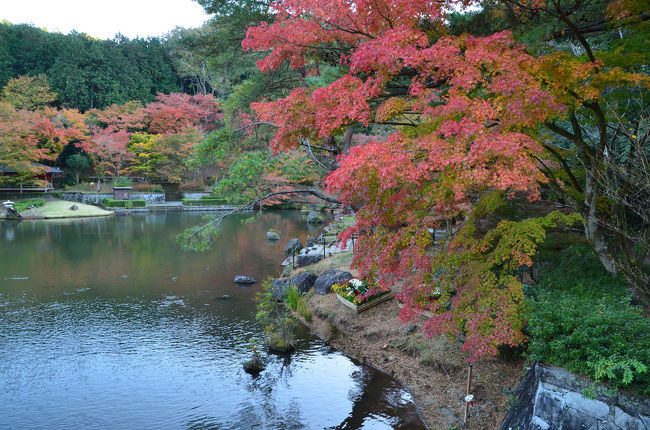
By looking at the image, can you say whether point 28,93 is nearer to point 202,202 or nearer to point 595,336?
point 202,202

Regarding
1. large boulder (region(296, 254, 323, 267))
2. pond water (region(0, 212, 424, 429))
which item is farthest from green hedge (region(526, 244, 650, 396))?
large boulder (region(296, 254, 323, 267))

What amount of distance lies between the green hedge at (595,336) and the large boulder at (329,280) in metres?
6.18

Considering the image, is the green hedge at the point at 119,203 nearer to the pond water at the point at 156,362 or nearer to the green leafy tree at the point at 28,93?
the green leafy tree at the point at 28,93

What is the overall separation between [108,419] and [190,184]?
3236cm

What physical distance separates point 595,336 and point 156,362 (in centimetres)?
730

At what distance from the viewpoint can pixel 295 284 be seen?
11977mm

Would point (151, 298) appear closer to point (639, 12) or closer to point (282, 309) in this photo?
point (282, 309)

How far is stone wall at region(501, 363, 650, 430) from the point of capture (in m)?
3.79

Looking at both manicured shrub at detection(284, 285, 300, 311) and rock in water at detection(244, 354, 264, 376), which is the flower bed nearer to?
manicured shrub at detection(284, 285, 300, 311)

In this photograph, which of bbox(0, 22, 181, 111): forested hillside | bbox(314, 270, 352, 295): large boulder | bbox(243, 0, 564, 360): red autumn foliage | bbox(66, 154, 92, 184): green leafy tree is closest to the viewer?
bbox(243, 0, 564, 360): red autumn foliage

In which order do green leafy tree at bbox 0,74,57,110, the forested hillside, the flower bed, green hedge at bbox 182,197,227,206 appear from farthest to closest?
1. the forested hillside
2. green hedge at bbox 182,197,227,206
3. green leafy tree at bbox 0,74,57,110
4. the flower bed

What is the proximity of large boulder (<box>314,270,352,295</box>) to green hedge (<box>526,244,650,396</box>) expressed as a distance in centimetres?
618

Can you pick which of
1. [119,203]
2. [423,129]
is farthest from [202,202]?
[423,129]

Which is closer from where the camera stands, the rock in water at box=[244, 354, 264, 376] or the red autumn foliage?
the red autumn foliage
